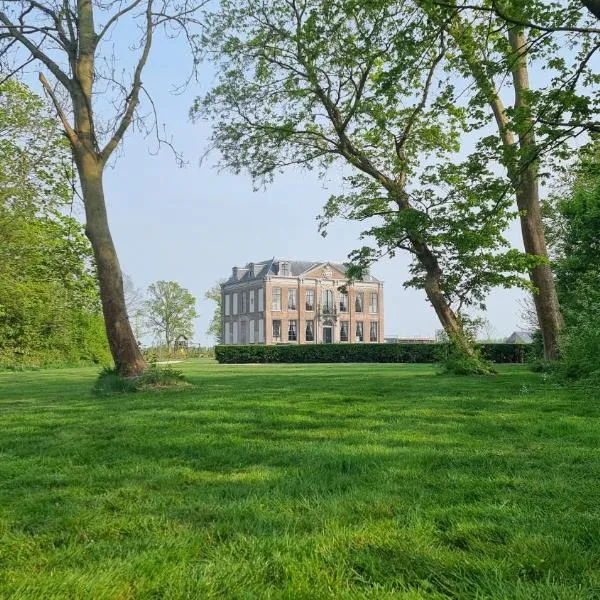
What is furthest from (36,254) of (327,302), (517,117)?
(327,302)

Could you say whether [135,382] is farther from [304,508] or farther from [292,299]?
[292,299]

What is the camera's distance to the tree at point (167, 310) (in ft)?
201

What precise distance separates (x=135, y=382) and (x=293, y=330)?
163 ft

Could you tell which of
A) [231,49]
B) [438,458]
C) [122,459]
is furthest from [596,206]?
[122,459]

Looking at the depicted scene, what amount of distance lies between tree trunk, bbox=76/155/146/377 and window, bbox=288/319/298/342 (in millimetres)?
48677

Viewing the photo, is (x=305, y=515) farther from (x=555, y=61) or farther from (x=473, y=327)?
(x=473, y=327)

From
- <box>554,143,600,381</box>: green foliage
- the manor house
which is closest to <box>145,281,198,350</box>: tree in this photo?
the manor house

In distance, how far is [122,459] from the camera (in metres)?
4.14

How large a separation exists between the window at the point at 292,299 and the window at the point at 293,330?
1419 millimetres

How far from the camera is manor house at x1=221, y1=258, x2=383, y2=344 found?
58188mm

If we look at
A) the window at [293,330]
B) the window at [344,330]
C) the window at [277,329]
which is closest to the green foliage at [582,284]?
the window at [277,329]

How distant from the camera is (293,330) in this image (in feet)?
193

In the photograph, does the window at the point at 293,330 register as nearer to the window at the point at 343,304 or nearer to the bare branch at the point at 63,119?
the window at the point at 343,304

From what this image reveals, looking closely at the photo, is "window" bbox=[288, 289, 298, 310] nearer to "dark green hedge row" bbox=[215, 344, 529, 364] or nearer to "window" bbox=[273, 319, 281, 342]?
"window" bbox=[273, 319, 281, 342]
